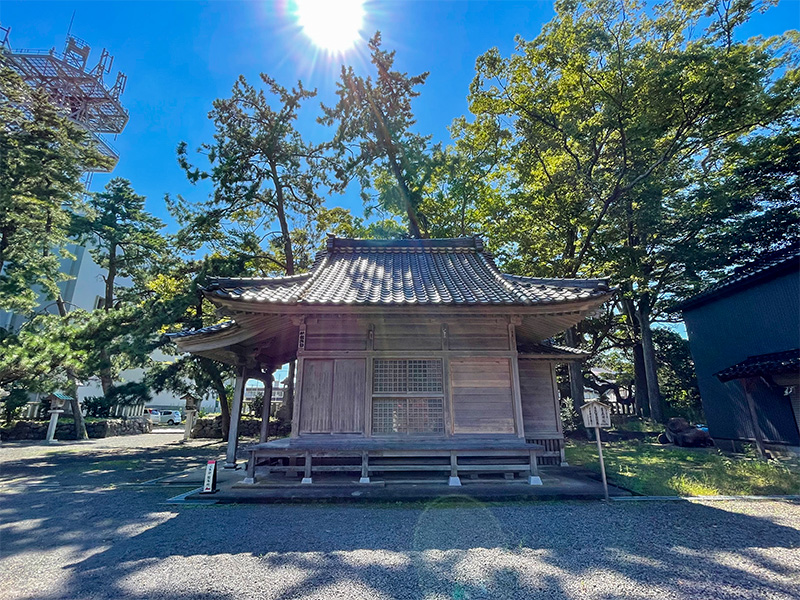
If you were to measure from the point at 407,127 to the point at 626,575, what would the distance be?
1894 centimetres

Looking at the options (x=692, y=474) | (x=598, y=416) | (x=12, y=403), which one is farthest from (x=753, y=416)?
(x=12, y=403)

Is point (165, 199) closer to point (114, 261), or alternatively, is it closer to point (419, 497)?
point (114, 261)

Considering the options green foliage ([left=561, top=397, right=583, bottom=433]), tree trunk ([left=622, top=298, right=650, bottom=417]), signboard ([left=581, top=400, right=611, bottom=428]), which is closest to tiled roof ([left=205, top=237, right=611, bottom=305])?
signboard ([left=581, top=400, right=611, bottom=428])

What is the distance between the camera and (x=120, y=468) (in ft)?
34.3

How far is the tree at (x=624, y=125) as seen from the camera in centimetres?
1397

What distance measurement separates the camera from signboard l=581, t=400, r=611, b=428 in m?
6.21

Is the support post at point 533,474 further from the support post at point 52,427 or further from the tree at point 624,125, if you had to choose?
the support post at point 52,427

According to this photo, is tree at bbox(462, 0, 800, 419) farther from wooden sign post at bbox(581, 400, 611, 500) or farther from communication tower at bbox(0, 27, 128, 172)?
communication tower at bbox(0, 27, 128, 172)

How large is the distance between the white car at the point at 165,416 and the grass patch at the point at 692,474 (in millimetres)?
33211

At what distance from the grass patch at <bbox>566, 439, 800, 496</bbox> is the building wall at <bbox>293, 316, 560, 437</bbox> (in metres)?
2.89

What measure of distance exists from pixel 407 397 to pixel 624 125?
A: 1503 centimetres

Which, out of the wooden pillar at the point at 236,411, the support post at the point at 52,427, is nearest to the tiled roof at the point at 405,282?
the wooden pillar at the point at 236,411

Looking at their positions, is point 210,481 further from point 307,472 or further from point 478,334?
point 478,334

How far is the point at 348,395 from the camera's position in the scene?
7484 mm
